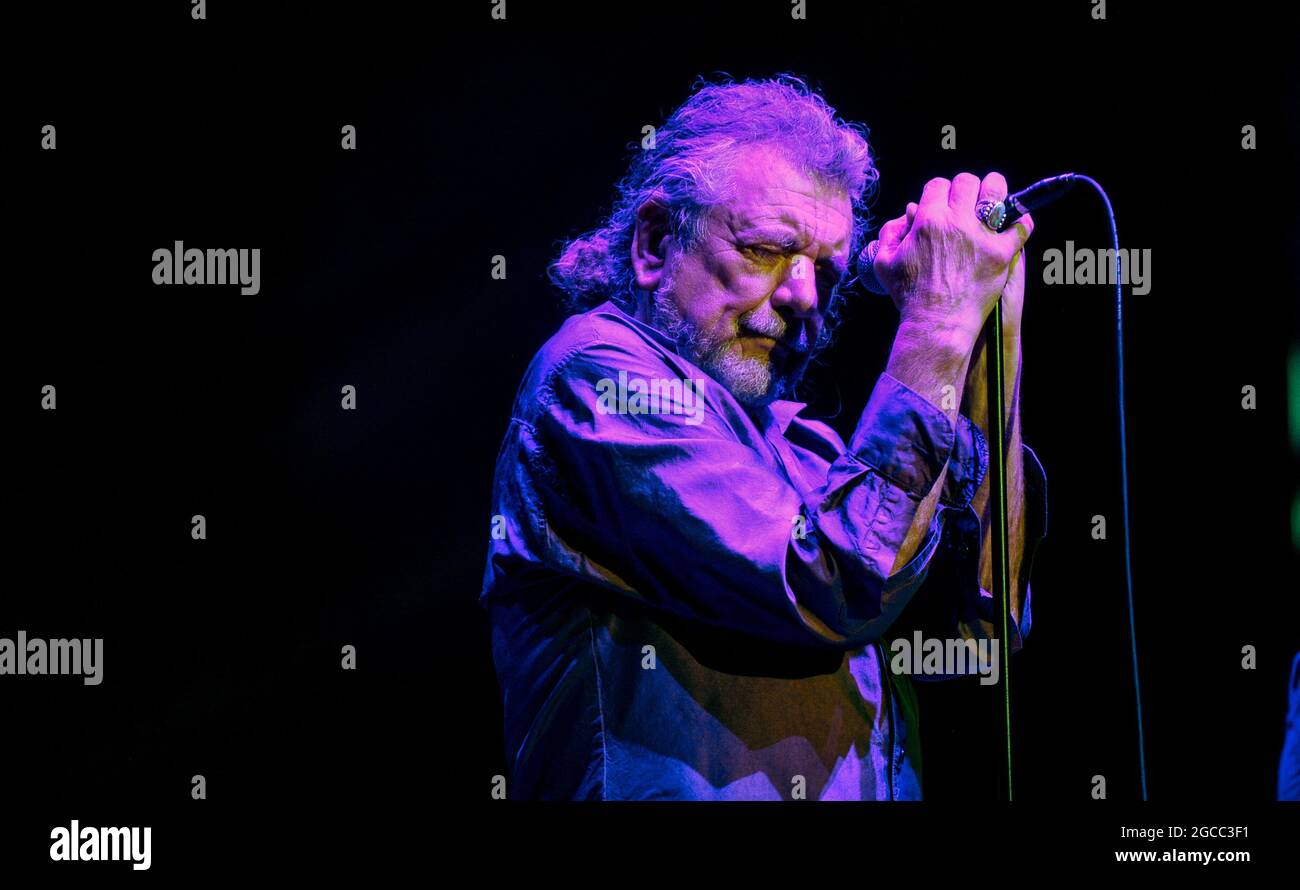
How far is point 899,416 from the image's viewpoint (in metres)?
1.87

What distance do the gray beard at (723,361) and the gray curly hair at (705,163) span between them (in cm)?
12

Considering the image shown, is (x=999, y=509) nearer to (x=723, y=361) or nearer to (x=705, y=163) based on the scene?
(x=723, y=361)

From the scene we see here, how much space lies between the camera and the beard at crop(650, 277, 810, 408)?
211 cm

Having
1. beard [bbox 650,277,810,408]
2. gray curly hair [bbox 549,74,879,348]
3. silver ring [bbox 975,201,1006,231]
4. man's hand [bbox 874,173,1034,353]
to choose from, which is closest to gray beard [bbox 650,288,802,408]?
beard [bbox 650,277,810,408]

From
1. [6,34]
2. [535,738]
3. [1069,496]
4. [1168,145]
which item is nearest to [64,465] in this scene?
[6,34]

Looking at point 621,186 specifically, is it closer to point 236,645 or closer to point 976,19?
point 976,19

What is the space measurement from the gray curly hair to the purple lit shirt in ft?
0.85

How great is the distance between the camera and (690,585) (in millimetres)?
1861

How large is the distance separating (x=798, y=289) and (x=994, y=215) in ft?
0.98

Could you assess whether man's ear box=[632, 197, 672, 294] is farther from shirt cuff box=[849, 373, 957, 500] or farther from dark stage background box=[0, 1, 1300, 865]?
shirt cuff box=[849, 373, 957, 500]

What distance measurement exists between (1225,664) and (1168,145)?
0.87 m

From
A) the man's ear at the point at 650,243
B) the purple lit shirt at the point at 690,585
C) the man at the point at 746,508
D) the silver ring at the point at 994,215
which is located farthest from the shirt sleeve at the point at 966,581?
the man's ear at the point at 650,243

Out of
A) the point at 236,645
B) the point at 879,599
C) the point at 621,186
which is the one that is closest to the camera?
the point at 879,599
